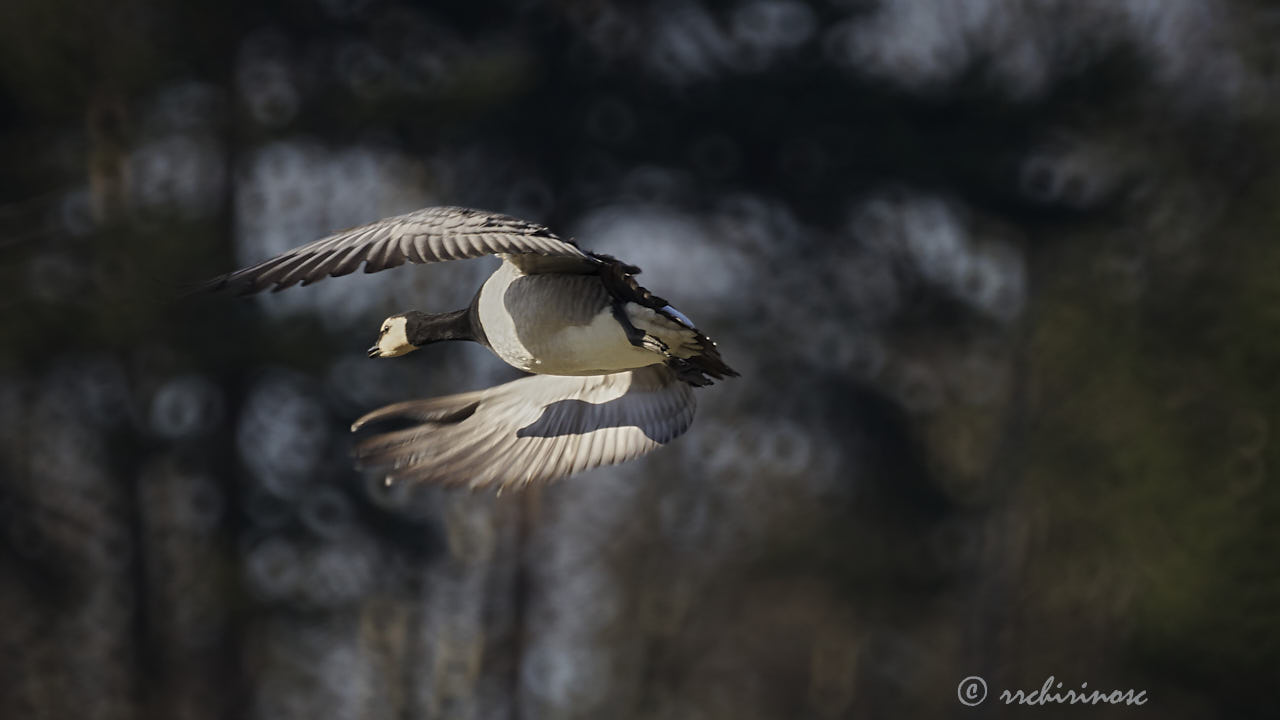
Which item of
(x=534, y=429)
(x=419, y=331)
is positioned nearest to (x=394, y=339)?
(x=419, y=331)

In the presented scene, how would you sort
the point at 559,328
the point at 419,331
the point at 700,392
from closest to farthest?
the point at 559,328
the point at 419,331
the point at 700,392

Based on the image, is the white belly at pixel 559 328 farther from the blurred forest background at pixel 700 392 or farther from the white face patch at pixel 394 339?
the blurred forest background at pixel 700 392

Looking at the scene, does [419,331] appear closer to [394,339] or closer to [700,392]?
[394,339]

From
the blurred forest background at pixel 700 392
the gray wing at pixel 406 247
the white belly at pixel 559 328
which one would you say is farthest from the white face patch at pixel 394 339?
the blurred forest background at pixel 700 392

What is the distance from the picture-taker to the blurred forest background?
11.3 m

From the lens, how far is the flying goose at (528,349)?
12.7 ft

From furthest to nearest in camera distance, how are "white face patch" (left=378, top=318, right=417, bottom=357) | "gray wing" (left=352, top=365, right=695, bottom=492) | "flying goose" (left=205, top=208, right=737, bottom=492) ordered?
"white face patch" (left=378, top=318, right=417, bottom=357), "gray wing" (left=352, top=365, right=695, bottom=492), "flying goose" (left=205, top=208, right=737, bottom=492)

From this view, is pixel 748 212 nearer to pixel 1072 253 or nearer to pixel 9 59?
pixel 1072 253

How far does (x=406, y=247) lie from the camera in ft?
12.6

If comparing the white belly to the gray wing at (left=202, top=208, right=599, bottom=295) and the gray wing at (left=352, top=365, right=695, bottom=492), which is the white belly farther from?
the gray wing at (left=352, top=365, right=695, bottom=492)

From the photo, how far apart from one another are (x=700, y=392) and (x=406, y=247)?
852 cm

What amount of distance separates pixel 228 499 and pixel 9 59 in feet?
11.1

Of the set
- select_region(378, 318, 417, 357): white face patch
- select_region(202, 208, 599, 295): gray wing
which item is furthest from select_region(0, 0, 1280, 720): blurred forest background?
select_region(202, 208, 599, 295): gray wing

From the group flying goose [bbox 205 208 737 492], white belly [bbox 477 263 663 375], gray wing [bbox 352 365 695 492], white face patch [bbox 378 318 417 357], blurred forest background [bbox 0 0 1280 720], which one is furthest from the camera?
blurred forest background [bbox 0 0 1280 720]
